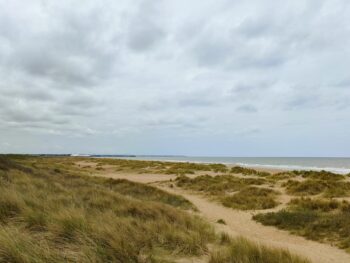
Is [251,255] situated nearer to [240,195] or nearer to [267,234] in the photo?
[267,234]

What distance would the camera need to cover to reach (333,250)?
865 centimetres

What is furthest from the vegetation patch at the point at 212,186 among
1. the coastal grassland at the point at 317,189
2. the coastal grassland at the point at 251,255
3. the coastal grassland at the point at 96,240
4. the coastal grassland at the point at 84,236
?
the coastal grassland at the point at 251,255

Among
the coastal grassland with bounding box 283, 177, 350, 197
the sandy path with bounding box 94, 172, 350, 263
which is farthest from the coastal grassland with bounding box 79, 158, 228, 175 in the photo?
the sandy path with bounding box 94, 172, 350, 263

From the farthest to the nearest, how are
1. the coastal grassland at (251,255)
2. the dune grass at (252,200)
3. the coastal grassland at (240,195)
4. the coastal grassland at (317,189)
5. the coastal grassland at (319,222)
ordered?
the coastal grassland at (317,189), the coastal grassland at (240,195), the dune grass at (252,200), the coastal grassland at (319,222), the coastal grassland at (251,255)

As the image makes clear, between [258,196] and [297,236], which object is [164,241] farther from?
[258,196]

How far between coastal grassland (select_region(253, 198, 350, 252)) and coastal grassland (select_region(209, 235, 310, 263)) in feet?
11.5

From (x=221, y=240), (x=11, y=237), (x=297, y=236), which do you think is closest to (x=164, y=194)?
(x=297, y=236)

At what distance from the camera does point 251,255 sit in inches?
242

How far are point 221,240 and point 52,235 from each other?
3804 mm

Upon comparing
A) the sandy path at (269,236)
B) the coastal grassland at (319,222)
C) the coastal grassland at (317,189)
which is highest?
the coastal grassland at (317,189)

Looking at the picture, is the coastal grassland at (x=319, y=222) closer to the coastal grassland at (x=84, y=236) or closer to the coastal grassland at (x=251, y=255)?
the coastal grassland at (x=251, y=255)

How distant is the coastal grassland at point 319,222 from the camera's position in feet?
32.2

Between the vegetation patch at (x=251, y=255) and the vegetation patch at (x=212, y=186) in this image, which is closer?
the vegetation patch at (x=251, y=255)

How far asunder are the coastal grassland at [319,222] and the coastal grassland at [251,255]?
11.5ft
